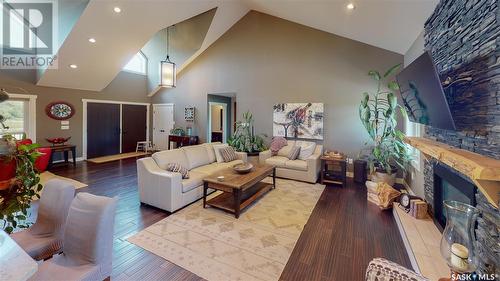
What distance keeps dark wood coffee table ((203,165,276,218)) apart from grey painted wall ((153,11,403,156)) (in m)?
2.66

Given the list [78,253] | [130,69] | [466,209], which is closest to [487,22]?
[466,209]

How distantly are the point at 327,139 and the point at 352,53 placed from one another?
2174mm

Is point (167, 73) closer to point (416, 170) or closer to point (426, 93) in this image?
point (426, 93)

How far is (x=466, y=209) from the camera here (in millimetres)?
1395

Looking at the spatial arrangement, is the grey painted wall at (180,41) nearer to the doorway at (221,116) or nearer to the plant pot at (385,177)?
the doorway at (221,116)

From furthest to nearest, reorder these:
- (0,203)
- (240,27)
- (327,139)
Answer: (240,27), (327,139), (0,203)

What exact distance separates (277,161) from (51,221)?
4168mm

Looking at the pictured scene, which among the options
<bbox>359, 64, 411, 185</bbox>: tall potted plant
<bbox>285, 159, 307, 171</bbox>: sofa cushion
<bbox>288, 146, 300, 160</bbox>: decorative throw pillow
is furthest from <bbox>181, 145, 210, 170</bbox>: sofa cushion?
<bbox>359, 64, 411, 185</bbox>: tall potted plant

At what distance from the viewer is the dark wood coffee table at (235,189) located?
10.7 feet

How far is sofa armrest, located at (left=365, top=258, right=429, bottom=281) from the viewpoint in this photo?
3.91 ft

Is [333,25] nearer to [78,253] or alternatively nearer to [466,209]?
[466,209]

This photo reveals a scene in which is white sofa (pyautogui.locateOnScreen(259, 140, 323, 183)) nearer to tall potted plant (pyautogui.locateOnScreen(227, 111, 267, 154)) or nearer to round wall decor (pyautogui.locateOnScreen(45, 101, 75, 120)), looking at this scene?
tall potted plant (pyautogui.locateOnScreen(227, 111, 267, 154))

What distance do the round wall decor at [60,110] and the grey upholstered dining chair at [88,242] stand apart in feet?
21.9

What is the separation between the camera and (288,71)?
6129 mm
